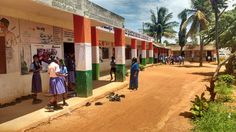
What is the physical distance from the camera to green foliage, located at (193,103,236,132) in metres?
8.38

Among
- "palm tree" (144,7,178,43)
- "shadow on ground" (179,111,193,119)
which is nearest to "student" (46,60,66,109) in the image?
"shadow on ground" (179,111,193,119)

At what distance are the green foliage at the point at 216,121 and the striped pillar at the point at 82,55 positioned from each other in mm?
4620

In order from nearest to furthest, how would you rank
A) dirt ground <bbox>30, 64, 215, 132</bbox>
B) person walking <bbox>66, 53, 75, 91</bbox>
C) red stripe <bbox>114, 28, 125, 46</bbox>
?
dirt ground <bbox>30, 64, 215, 132</bbox> < person walking <bbox>66, 53, 75, 91</bbox> < red stripe <bbox>114, 28, 125, 46</bbox>

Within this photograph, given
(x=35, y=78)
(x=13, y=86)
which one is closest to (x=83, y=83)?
(x=35, y=78)

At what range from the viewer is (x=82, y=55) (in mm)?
12773

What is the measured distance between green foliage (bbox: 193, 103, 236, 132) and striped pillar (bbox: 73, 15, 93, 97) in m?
4.62

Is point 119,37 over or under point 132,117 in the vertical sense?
over

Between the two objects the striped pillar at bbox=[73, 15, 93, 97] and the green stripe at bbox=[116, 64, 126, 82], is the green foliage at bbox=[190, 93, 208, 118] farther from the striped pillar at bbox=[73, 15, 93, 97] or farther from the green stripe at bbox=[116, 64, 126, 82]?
the green stripe at bbox=[116, 64, 126, 82]

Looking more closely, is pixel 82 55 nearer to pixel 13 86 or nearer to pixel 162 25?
pixel 13 86

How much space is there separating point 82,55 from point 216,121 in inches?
225

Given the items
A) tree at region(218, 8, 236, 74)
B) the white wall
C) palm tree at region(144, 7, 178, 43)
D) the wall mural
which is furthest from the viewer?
palm tree at region(144, 7, 178, 43)

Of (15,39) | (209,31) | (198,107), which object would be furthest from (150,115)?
(209,31)

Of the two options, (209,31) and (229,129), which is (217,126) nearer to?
(229,129)

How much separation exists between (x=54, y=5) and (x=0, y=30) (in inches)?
89.2
